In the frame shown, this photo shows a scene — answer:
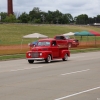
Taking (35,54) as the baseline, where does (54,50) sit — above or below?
above

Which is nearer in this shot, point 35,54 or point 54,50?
point 35,54

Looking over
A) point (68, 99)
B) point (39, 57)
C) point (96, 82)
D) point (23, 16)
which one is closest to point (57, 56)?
point (39, 57)

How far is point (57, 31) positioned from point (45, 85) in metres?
85.5

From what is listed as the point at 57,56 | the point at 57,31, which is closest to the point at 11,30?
the point at 57,31

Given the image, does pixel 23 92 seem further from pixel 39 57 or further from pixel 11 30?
pixel 11 30

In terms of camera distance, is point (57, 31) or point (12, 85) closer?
point (12, 85)

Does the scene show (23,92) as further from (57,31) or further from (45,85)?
(57,31)

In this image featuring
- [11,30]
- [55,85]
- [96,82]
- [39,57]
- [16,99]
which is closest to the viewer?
[16,99]

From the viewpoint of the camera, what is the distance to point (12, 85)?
1409cm

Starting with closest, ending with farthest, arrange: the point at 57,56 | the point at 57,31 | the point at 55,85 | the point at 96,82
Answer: the point at 55,85 < the point at 96,82 < the point at 57,56 < the point at 57,31

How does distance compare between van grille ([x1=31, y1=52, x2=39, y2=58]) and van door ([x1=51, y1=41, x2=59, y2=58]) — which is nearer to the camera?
van grille ([x1=31, y1=52, x2=39, y2=58])

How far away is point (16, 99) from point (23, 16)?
163m

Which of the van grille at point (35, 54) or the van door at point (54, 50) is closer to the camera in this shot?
the van grille at point (35, 54)

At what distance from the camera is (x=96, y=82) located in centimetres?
1498
